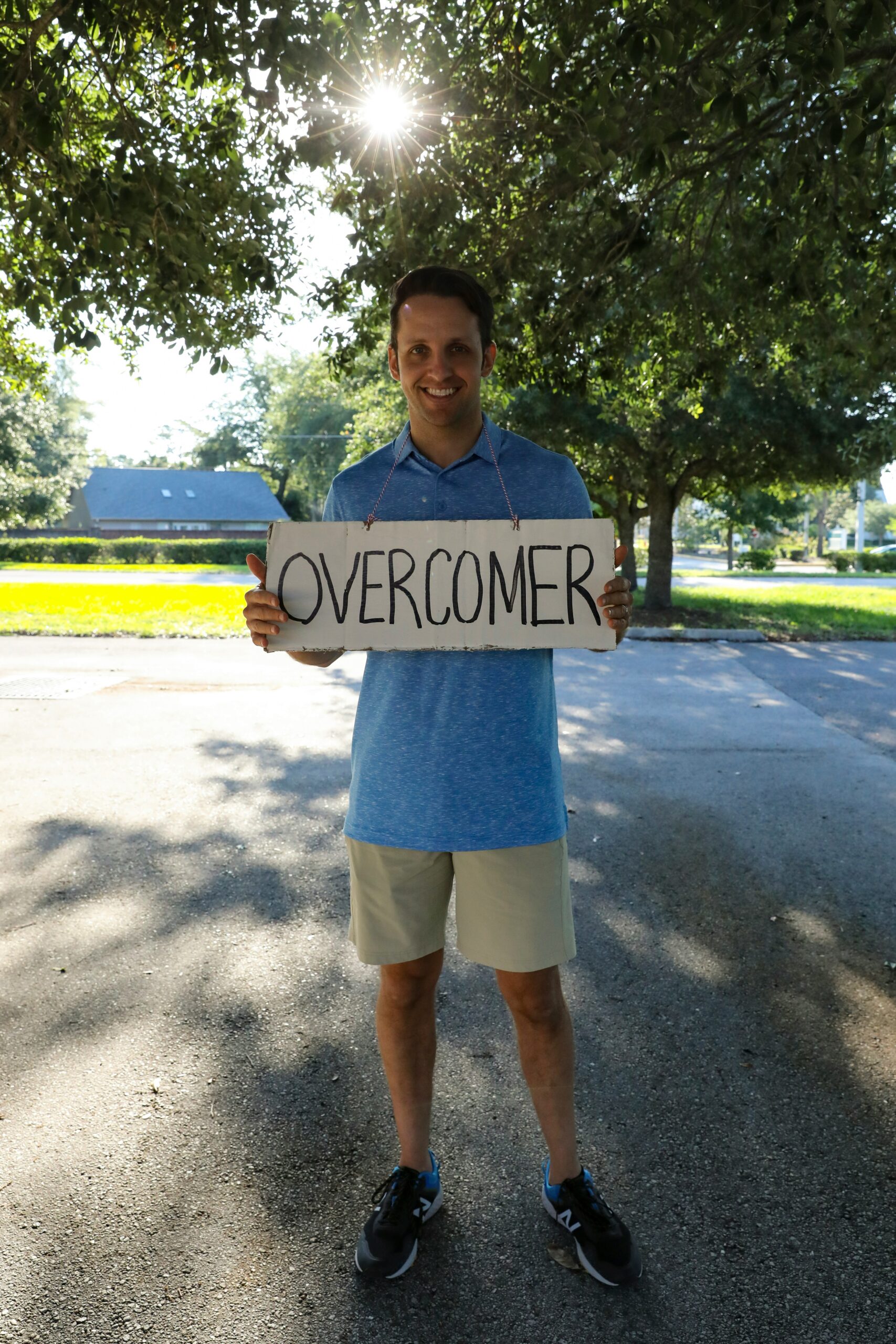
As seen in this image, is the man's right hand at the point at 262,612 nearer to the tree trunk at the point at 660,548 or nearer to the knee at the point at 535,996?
the knee at the point at 535,996

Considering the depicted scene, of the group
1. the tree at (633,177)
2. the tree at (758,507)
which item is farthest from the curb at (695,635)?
the tree at (758,507)

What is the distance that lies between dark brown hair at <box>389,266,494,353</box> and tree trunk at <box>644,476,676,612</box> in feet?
54.6

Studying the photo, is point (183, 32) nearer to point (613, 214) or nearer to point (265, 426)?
point (613, 214)

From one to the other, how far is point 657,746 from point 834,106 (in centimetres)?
486

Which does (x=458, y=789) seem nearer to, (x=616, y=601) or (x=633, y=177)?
(x=616, y=601)

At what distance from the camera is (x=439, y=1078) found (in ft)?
10.1

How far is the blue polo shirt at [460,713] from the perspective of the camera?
2107mm

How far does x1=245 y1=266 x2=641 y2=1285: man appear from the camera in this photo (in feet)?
6.97

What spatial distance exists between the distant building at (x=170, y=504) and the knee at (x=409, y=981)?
208 ft

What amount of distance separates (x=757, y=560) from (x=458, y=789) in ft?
150

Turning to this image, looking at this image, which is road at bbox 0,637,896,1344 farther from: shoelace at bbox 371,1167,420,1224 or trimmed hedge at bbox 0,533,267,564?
trimmed hedge at bbox 0,533,267,564

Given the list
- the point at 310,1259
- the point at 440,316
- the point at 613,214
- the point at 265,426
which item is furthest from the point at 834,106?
the point at 265,426

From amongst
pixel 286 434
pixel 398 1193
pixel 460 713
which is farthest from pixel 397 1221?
pixel 286 434

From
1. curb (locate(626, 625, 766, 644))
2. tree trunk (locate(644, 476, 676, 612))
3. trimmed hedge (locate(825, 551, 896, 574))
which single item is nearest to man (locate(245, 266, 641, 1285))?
curb (locate(626, 625, 766, 644))
